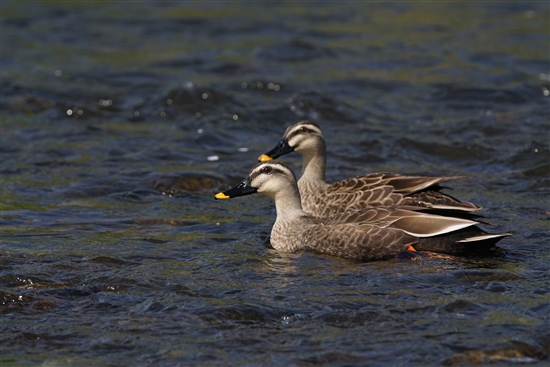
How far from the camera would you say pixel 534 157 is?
14648mm

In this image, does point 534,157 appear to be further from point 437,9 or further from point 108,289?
point 437,9

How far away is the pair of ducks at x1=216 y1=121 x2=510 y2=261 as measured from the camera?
10289 millimetres

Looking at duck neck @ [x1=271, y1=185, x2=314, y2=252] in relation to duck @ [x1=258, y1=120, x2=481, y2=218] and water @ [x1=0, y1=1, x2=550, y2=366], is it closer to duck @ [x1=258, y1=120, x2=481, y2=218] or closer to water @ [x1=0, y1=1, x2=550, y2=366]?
water @ [x1=0, y1=1, x2=550, y2=366]

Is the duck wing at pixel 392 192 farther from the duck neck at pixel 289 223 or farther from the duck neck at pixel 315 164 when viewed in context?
the duck neck at pixel 315 164

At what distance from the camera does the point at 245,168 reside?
14758 millimetres

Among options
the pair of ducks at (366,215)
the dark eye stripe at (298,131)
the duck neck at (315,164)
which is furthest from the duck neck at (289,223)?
the dark eye stripe at (298,131)

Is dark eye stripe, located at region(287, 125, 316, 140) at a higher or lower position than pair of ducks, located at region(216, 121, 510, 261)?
higher

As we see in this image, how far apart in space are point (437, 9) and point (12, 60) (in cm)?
1109

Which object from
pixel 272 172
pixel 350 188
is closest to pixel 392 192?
pixel 350 188

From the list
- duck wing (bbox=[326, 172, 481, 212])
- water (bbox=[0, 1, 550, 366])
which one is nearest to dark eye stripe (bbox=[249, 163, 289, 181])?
water (bbox=[0, 1, 550, 366])

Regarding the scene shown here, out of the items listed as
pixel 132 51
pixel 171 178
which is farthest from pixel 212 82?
pixel 171 178

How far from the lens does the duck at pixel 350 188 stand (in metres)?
11.3

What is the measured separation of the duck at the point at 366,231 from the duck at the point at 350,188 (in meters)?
0.39

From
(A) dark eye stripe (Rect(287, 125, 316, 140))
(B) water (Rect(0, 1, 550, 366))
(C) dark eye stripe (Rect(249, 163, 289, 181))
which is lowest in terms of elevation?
(B) water (Rect(0, 1, 550, 366))
